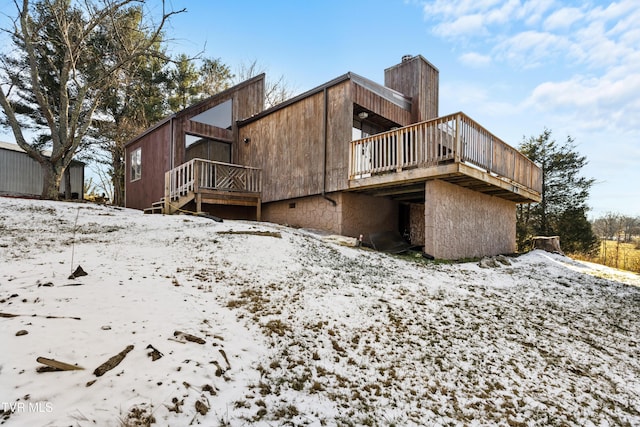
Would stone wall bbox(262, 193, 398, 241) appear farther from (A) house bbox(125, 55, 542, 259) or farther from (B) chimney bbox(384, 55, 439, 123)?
(B) chimney bbox(384, 55, 439, 123)

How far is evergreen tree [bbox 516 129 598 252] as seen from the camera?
1642 centimetres

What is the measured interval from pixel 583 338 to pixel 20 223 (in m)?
10.4

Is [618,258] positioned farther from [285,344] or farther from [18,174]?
[18,174]

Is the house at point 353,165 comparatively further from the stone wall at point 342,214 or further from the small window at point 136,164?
the small window at point 136,164

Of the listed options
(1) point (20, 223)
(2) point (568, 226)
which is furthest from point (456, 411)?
(2) point (568, 226)

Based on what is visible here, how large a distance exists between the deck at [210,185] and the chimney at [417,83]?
605 cm

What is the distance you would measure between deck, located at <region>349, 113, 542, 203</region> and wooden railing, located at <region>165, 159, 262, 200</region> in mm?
4290

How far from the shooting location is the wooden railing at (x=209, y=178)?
9.61 metres

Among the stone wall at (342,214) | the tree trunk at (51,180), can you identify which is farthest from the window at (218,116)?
the tree trunk at (51,180)

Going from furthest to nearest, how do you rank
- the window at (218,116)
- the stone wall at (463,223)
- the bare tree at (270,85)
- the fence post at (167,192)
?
1. the bare tree at (270,85)
2. the window at (218,116)
3. the fence post at (167,192)
4. the stone wall at (463,223)

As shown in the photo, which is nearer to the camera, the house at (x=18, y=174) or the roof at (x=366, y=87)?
the roof at (x=366, y=87)

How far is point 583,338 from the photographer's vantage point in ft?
12.3

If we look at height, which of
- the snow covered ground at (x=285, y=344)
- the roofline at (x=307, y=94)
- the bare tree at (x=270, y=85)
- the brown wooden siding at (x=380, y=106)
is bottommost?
the snow covered ground at (x=285, y=344)

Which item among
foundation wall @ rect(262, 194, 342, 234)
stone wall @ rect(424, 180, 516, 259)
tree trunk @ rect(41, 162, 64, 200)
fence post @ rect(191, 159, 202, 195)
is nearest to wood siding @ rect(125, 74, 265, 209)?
fence post @ rect(191, 159, 202, 195)
